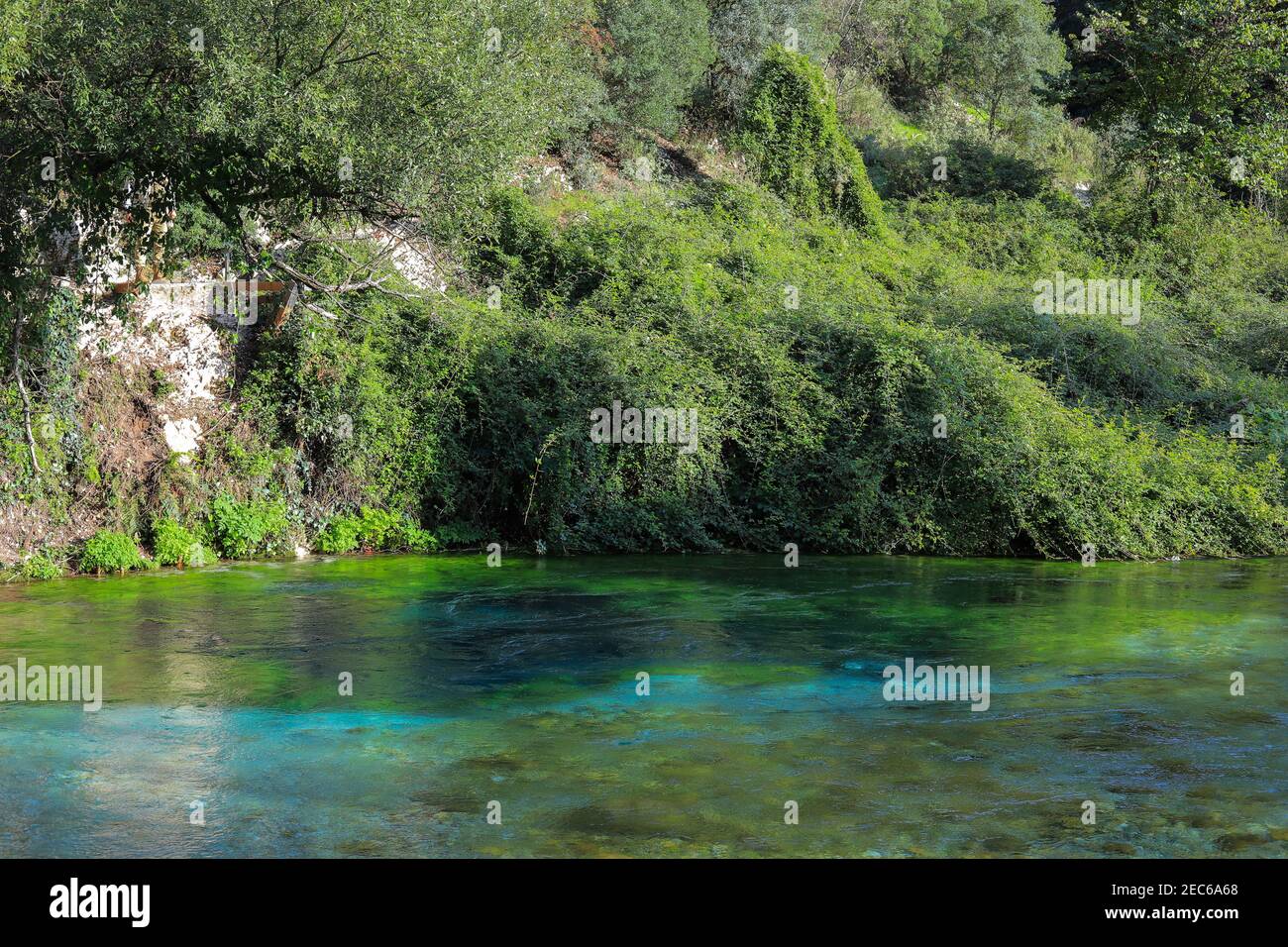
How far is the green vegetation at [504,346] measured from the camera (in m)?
13.6

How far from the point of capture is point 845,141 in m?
28.8

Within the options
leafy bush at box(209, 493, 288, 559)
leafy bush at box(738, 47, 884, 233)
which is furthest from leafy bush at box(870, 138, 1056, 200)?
leafy bush at box(209, 493, 288, 559)

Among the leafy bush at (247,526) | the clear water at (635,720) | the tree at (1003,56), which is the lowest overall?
the clear water at (635,720)

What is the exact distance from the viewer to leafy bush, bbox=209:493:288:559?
16.1m

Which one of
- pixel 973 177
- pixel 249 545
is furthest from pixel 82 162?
pixel 973 177

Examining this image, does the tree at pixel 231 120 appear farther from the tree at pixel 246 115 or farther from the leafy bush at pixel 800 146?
the leafy bush at pixel 800 146

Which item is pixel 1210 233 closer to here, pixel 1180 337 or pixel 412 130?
pixel 1180 337

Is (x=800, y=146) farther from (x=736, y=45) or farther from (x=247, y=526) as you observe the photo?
(x=247, y=526)

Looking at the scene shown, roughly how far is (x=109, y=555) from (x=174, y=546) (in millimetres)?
844

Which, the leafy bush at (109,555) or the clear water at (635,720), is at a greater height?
the leafy bush at (109,555)

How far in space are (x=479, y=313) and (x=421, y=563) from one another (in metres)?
4.24

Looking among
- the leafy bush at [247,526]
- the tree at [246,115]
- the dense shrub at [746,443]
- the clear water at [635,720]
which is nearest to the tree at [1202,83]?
the dense shrub at [746,443]

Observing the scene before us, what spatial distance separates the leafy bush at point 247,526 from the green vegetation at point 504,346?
0.15 feet

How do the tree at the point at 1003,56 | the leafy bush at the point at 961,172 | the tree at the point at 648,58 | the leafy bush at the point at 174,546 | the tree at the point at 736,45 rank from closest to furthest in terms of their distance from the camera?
the leafy bush at the point at 174,546 < the tree at the point at 648,58 < the leafy bush at the point at 961,172 < the tree at the point at 736,45 < the tree at the point at 1003,56
